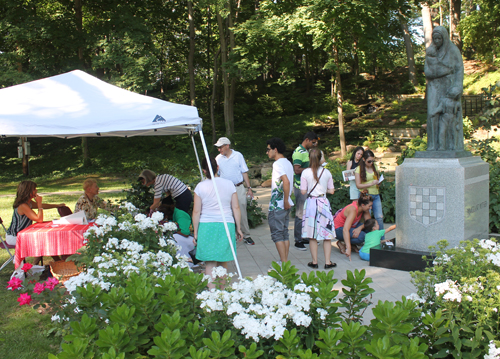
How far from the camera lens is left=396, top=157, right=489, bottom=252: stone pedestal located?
5352mm

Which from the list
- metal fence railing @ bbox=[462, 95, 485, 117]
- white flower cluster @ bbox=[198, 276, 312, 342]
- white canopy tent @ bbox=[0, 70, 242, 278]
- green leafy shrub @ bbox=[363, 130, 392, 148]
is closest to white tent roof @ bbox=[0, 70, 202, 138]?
white canopy tent @ bbox=[0, 70, 242, 278]

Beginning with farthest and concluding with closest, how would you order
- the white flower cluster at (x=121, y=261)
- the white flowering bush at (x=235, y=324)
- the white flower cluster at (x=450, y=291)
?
the white flower cluster at (x=121, y=261), the white flower cluster at (x=450, y=291), the white flowering bush at (x=235, y=324)

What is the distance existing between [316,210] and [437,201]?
161 cm

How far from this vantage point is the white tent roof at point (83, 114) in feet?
15.3

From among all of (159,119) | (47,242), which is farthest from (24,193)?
(159,119)

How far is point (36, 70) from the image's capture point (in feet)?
68.1

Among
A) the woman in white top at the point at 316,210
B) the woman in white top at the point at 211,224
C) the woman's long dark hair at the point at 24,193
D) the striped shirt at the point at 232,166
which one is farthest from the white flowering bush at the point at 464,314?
the woman's long dark hair at the point at 24,193

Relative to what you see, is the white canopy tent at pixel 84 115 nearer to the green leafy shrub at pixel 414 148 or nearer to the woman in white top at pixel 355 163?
the woman in white top at pixel 355 163

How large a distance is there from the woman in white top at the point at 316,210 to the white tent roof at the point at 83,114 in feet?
5.54

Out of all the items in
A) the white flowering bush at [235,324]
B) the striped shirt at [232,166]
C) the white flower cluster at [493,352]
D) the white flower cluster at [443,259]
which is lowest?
the white flower cluster at [493,352]

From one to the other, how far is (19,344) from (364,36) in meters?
16.2

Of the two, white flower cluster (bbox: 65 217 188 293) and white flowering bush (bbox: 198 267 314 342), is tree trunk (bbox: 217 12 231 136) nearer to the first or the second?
white flower cluster (bbox: 65 217 188 293)

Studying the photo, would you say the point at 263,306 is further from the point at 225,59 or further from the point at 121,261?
the point at 225,59

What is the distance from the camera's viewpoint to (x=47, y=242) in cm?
495
